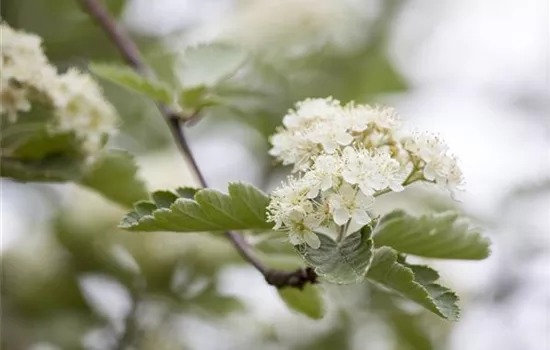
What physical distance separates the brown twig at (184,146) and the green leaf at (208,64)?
1.7 inches

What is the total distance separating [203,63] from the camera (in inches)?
36.4

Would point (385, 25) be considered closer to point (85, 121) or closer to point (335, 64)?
point (335, 64)

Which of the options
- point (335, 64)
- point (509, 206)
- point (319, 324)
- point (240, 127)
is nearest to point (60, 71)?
point (240, 127)

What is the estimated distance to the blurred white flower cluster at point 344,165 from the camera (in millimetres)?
564

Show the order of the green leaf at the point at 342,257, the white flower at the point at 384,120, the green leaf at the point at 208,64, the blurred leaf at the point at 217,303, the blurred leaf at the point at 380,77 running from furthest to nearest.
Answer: the blurred leaf at the point at 380,77, the blurred leaf at the point at 217,303, the green leaf at the point at 208,64, the white flower at the point at 384,120, the green leaf at the point at 342,257

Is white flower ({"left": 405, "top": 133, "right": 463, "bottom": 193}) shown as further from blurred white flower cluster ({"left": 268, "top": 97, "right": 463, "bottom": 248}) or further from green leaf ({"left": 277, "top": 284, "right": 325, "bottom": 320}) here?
green leaf ({"left": 277, "top": 284, "right": 325, "bottom": 320})

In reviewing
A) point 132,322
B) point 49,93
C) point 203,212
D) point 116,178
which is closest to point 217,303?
point 132,322

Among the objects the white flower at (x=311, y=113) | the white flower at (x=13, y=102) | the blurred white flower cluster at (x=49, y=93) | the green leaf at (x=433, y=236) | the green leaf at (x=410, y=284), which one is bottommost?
the green leaf at (x=410, y=284)

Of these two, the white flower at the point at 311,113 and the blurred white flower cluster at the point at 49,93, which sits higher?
the blurred white flower cluster at the point at 49,93

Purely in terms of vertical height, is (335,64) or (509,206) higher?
(335,64)

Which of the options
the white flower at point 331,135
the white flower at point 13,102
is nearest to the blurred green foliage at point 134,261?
the white flower at point 13,102

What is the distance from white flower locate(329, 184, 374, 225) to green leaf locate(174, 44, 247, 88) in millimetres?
342

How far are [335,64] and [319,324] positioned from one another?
44 cm

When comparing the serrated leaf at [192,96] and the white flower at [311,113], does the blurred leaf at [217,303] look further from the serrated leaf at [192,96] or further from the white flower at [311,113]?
the white flower at [311,113]
